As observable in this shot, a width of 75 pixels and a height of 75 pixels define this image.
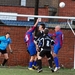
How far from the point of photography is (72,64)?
Result: 20312 mm

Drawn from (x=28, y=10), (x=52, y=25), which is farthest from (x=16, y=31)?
(x=28, y=10)

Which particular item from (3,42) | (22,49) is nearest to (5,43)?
(3,42)

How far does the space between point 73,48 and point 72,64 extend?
2.73ft

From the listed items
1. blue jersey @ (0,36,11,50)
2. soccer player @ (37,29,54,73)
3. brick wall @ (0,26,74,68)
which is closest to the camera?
soccer player @ (37,29,54,73)

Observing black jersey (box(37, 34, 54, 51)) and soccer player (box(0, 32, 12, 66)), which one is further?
soccer player (box(0, 32, 12, 66))

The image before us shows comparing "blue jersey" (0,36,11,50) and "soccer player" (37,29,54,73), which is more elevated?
"soccer player" (37,29,54,73)

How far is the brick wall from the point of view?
20.1m

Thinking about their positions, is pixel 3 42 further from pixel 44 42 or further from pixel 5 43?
pixel 44 42

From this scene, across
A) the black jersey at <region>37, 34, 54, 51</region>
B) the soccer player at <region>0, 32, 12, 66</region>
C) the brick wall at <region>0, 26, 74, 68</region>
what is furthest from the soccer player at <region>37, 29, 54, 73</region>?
the brick wall at <region>0, 26, 74, 68</region>

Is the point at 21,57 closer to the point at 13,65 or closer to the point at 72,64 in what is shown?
the point at 13,65

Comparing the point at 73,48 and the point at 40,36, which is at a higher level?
the point at 40,36

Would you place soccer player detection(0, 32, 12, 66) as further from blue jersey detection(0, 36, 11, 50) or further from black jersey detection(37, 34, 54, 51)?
black jersey detection(37, 34, 54, 51)

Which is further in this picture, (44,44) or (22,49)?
(22,49)

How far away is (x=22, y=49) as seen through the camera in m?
20.2
